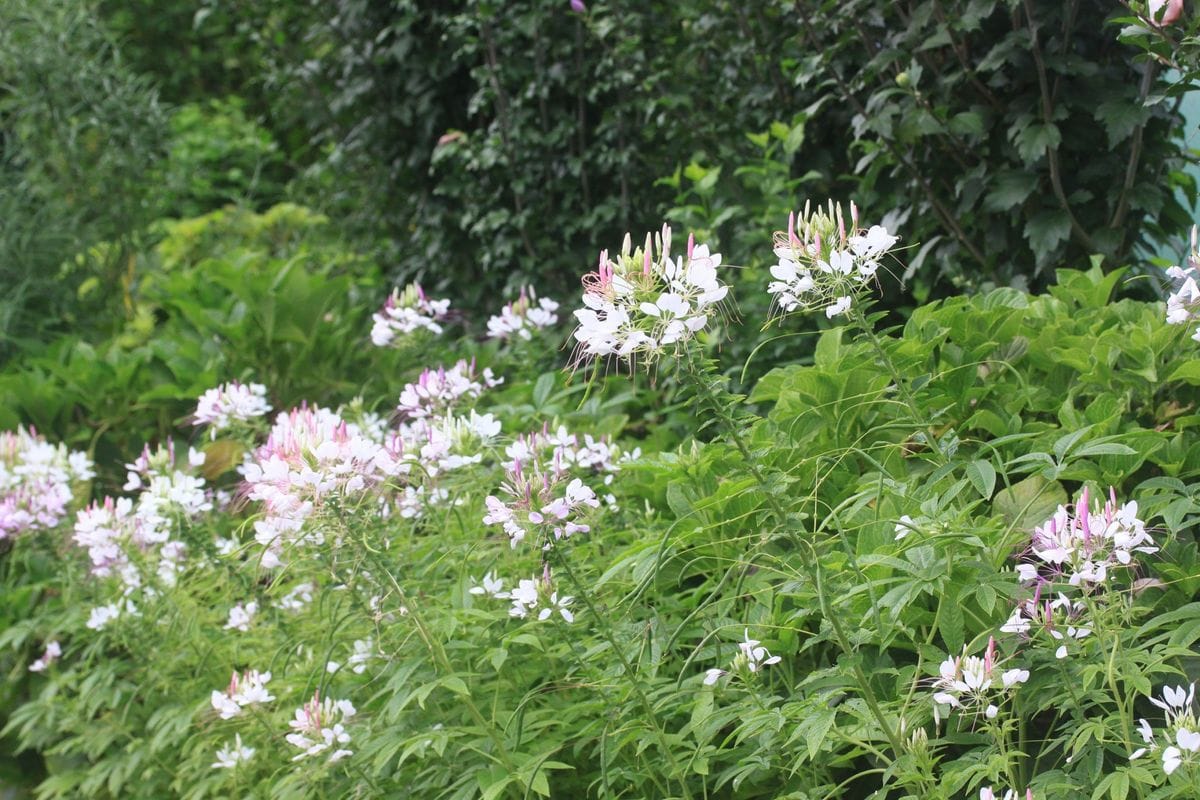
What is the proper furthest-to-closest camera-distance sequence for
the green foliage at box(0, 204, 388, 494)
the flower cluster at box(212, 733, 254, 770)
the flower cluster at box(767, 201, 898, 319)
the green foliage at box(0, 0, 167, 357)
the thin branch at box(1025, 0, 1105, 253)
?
the green foliage at box(0, 0, 167, 357)
the green foliage at box(0, 204, 388, 494)
the thin branch at box(1025, 0, 1105, 253)
the flower cluster at box(212, 733, 254, 770)
the flower cluster at box(767, 201, 898, 319)

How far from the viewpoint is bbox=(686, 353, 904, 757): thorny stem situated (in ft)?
5.41

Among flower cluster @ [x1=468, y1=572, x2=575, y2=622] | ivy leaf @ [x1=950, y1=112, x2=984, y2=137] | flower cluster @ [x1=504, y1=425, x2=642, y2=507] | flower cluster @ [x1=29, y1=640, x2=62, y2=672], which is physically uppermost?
ivy leaf @ [x1=950, y1=112, x2=984, y2=137]

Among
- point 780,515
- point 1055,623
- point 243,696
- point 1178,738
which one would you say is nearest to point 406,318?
point 243,696

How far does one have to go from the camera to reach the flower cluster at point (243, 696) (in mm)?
2490

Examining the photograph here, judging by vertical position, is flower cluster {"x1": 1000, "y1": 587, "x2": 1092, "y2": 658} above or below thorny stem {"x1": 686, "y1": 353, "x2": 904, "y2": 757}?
below

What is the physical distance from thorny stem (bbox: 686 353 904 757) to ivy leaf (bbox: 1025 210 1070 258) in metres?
1.70

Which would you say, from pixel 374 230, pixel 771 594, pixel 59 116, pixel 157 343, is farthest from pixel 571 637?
pixel 59 116

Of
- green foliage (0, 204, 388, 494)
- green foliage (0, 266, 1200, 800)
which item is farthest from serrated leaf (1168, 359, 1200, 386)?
green foliage (0, 204, 388, 494)

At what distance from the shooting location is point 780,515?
1.69 metres

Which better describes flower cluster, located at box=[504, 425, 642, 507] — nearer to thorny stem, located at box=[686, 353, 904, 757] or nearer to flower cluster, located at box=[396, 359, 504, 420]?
flower cluster, located at box=[396, 359, 504, 420]

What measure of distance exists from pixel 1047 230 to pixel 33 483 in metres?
2.84

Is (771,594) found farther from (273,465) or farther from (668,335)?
(273,465)

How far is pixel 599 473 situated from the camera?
2.85 meters

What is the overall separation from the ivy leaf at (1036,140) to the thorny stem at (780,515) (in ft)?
5.57
